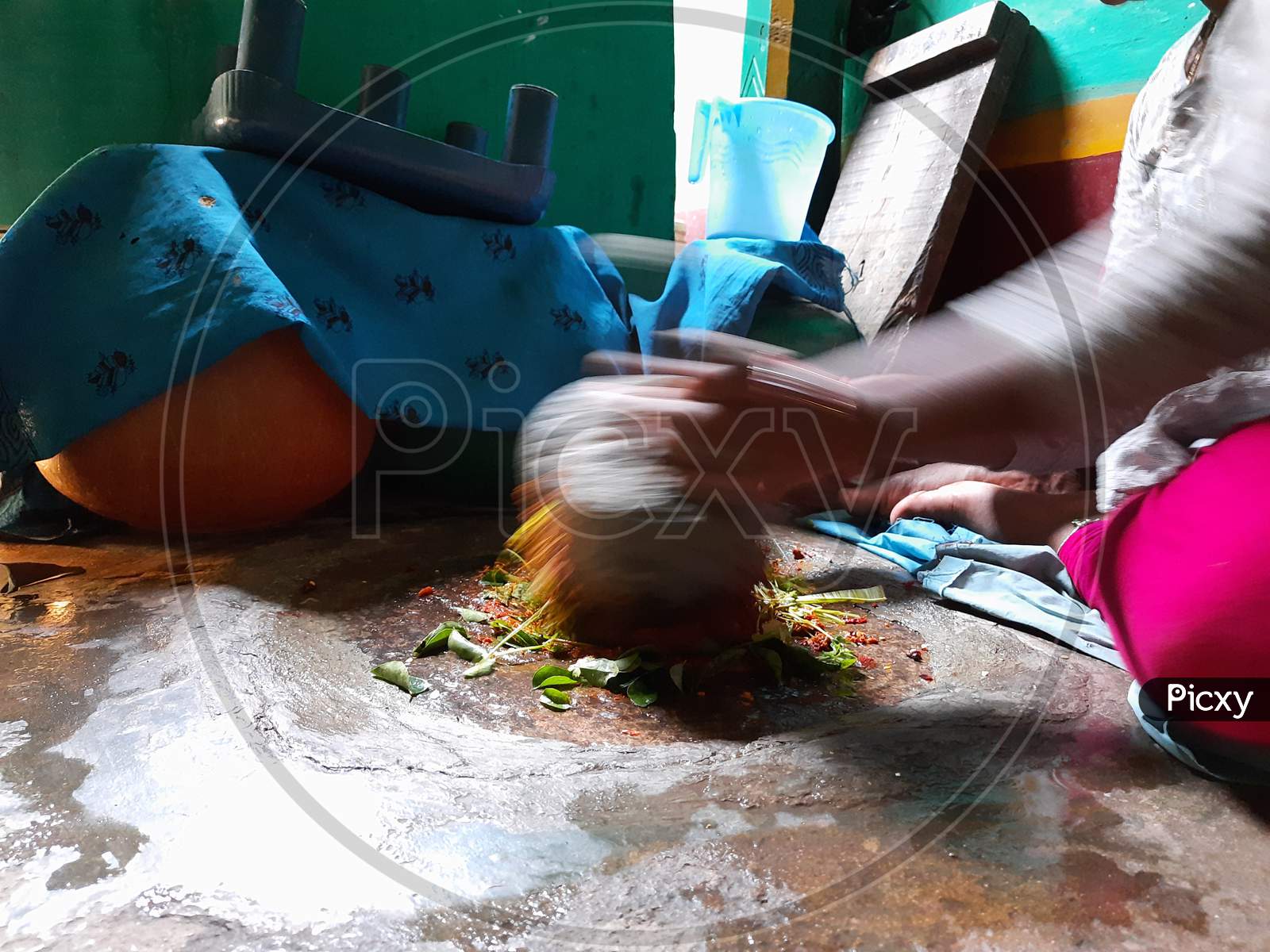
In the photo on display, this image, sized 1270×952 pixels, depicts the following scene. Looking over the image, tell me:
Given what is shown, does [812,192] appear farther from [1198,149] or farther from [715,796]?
[715,796]

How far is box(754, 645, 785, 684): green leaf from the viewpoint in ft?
3.86

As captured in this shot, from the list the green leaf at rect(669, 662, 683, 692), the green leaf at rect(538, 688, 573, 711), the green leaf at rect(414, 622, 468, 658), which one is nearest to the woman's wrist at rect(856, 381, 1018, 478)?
the green leaf at rect(669, 662, 683, 692)

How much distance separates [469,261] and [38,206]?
977mm

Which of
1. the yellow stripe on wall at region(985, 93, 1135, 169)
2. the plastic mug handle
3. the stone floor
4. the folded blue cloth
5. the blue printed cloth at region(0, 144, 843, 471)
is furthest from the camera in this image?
the plastic mug handle

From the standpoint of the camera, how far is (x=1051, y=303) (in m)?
0.92

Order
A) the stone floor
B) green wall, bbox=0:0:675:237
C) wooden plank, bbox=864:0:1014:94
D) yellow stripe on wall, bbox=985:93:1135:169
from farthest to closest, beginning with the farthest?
wooden plank, bbox=864:0:1014:94 → yellow stripe on wall, bbox=985:93:1135:169 → green wall, bbox=0:0:675:237 → the stone floor

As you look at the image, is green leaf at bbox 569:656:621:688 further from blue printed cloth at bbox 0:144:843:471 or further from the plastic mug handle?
the plastic mug handle

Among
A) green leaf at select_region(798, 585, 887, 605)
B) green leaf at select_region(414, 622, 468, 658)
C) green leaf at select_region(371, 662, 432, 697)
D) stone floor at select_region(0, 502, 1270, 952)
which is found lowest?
green leaf at select_region(798, 585, 887, 605)

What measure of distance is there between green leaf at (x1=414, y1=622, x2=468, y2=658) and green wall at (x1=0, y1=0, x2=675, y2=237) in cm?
187

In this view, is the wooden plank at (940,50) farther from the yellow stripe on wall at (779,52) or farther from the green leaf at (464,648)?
the green leaf at (464,648)

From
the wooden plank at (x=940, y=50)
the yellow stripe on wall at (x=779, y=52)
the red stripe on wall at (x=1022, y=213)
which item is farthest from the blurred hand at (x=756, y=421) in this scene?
the yellow stripe on wall at (x=779, y=52)

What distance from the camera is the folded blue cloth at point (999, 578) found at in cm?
139

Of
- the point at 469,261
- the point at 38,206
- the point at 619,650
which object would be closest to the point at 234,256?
the point at 38,206

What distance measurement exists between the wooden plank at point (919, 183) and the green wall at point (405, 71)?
2.50 ft
